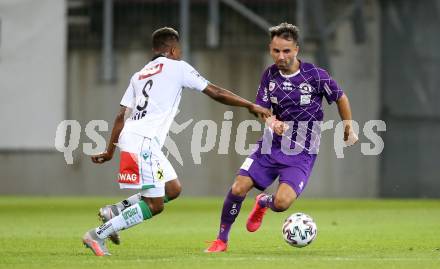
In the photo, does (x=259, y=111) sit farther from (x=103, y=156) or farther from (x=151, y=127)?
(x=103, y=156)

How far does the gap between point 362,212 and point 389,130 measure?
4368 millimetres

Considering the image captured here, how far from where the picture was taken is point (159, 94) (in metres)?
10.9

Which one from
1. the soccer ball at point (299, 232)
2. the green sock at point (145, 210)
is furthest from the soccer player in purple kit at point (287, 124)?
the green sock at point (145, 210)

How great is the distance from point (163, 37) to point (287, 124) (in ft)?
4.92

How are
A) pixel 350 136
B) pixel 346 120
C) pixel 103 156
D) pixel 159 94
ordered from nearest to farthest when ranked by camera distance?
pixel 159 94
pixel 103 156
pixel 350 136
pixel 346 120

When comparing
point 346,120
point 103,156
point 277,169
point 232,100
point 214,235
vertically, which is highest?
point 232,100

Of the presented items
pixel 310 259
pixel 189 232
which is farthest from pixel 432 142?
pixel 310 259

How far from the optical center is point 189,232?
48.3 ft

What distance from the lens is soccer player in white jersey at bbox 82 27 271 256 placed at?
10.8 metres

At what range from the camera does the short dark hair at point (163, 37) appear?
1102 cm

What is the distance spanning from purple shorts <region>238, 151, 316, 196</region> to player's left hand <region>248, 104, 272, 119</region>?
931 mm

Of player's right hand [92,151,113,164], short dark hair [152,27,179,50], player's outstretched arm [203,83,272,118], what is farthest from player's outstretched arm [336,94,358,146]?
player's right hand [92,151,113,164]

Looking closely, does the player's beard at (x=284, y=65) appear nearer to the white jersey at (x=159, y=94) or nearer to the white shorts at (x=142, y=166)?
the white jersey at (x=159, y=94)

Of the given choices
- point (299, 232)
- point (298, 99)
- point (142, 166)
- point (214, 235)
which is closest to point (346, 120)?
point (298, 99)
